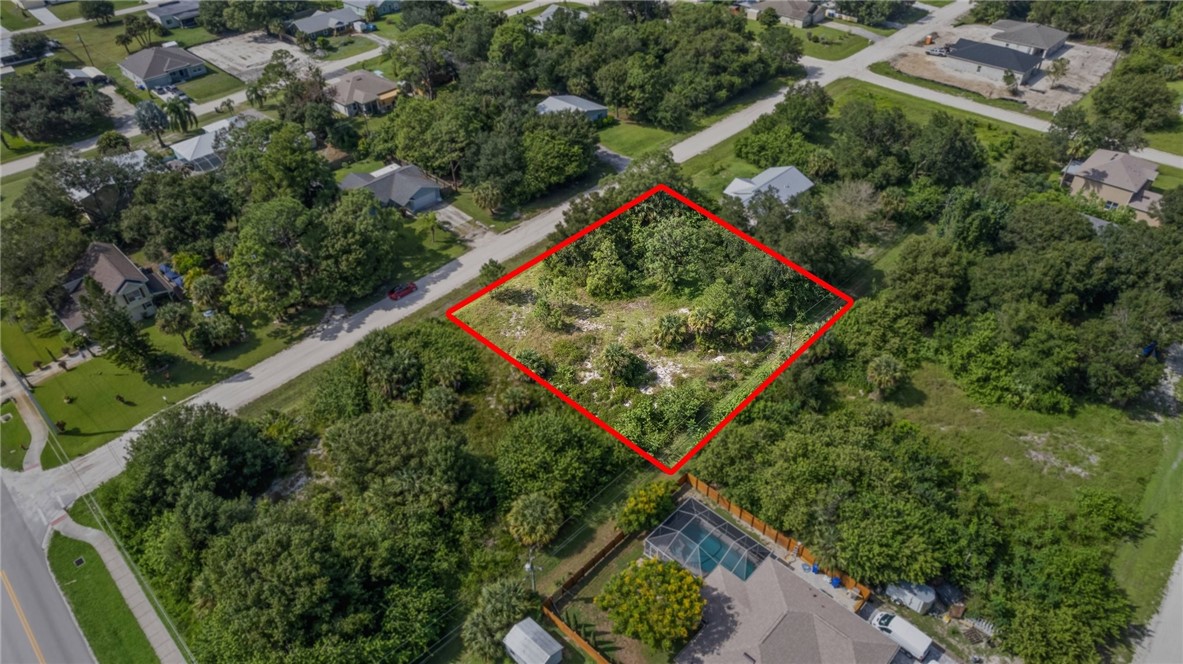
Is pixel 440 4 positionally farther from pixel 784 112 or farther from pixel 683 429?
pixel 683 429

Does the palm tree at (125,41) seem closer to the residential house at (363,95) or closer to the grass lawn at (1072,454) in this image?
the residential house at (363,95)

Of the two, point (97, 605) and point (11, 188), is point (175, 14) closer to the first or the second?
point (11, 188)

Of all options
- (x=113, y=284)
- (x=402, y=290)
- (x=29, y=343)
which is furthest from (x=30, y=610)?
(x=402, y=290)

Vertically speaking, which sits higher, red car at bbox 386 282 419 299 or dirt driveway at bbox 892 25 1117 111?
dirt driveway at bbox 892 25 1117 111

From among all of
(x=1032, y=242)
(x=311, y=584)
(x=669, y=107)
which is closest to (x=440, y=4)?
(x=669, y=107)

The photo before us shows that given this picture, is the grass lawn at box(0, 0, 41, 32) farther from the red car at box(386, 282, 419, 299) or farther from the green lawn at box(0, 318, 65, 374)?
the red car at box(386, 282, 419, 299)

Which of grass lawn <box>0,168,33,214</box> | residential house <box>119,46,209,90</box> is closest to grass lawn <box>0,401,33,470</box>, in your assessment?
grass lawn <box>0,168,33,214</box>
